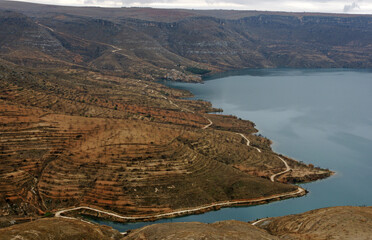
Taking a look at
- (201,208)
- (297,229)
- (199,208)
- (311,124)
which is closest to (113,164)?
(199,208)

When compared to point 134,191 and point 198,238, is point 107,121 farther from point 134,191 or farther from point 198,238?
point 198,238

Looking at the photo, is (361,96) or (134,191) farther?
(361,96)

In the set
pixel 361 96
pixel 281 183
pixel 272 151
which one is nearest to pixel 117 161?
pixel 281 183

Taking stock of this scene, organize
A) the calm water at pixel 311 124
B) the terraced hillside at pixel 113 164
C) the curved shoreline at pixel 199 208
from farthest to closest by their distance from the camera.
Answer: the calm water at pixel 311 124 → the terraced hillside at pixel 113 164 → the curved shoreline at pixel 199 208

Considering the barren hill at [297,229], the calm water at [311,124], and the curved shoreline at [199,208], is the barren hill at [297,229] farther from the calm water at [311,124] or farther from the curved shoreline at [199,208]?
the curved shoreline at [199,208]

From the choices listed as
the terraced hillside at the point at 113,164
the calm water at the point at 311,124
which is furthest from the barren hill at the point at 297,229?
the terraced hillside at the point at 113,164

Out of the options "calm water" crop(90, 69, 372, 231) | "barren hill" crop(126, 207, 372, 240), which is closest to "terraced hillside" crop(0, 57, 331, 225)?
"calm water" crop(90, 69, 372, 231)

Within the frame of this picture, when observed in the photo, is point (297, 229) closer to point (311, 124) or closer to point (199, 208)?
point (199, 208)
